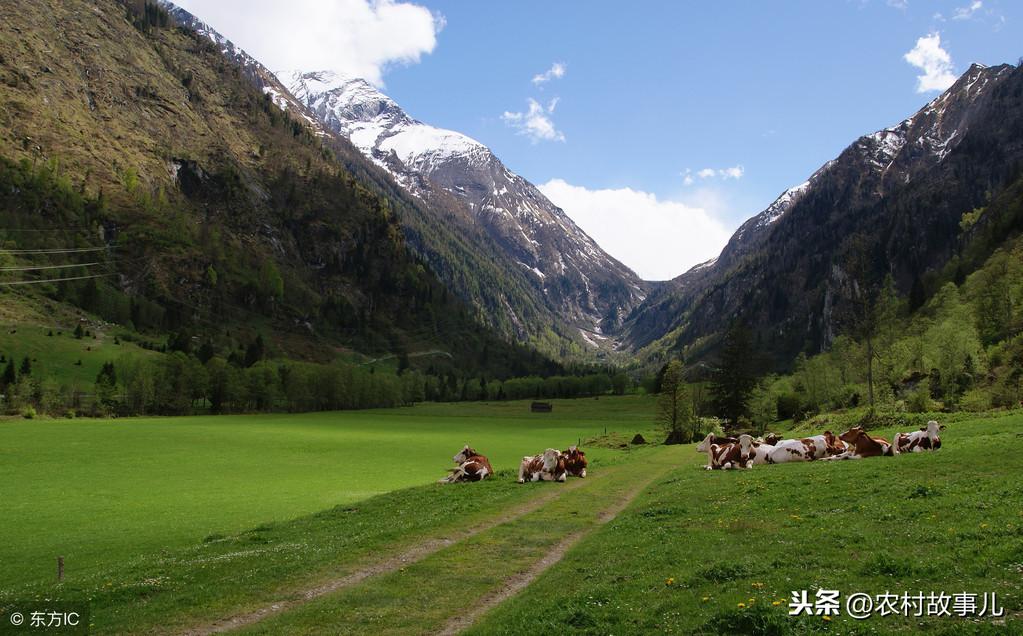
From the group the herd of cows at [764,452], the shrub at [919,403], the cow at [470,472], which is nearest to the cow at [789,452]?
the herd of cows at [764,452]

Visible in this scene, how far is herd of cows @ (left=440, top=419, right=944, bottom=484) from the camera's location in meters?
33.2

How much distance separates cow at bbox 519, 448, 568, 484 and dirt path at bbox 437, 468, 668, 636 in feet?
39.7

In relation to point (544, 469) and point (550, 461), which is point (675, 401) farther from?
point (544, 469)

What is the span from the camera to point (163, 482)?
4481 cm

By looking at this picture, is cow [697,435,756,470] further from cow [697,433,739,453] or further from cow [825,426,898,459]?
cow [825,426,898,459]

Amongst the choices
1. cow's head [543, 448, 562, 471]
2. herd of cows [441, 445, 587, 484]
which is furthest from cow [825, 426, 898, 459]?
cow's head [543, 448, 562, 471]

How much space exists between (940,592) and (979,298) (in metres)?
118

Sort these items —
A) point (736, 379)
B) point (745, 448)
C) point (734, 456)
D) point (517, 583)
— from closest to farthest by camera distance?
point (517, 583) → point (734, 456) → point (745, 448) → point (736, 379)

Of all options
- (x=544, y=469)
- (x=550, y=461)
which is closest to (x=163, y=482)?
(x=544, y=469)

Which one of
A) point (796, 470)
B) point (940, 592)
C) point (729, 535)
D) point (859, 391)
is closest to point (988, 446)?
point (796, 470)

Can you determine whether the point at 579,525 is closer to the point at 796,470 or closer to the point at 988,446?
the point at 796,470

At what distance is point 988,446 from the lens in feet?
89.2

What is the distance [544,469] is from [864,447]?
63.0 feet

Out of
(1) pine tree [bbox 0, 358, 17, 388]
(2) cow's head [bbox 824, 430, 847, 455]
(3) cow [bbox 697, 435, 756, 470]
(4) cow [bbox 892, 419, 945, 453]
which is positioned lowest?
(3) cow [bbox 697, 435, 756, 470]
